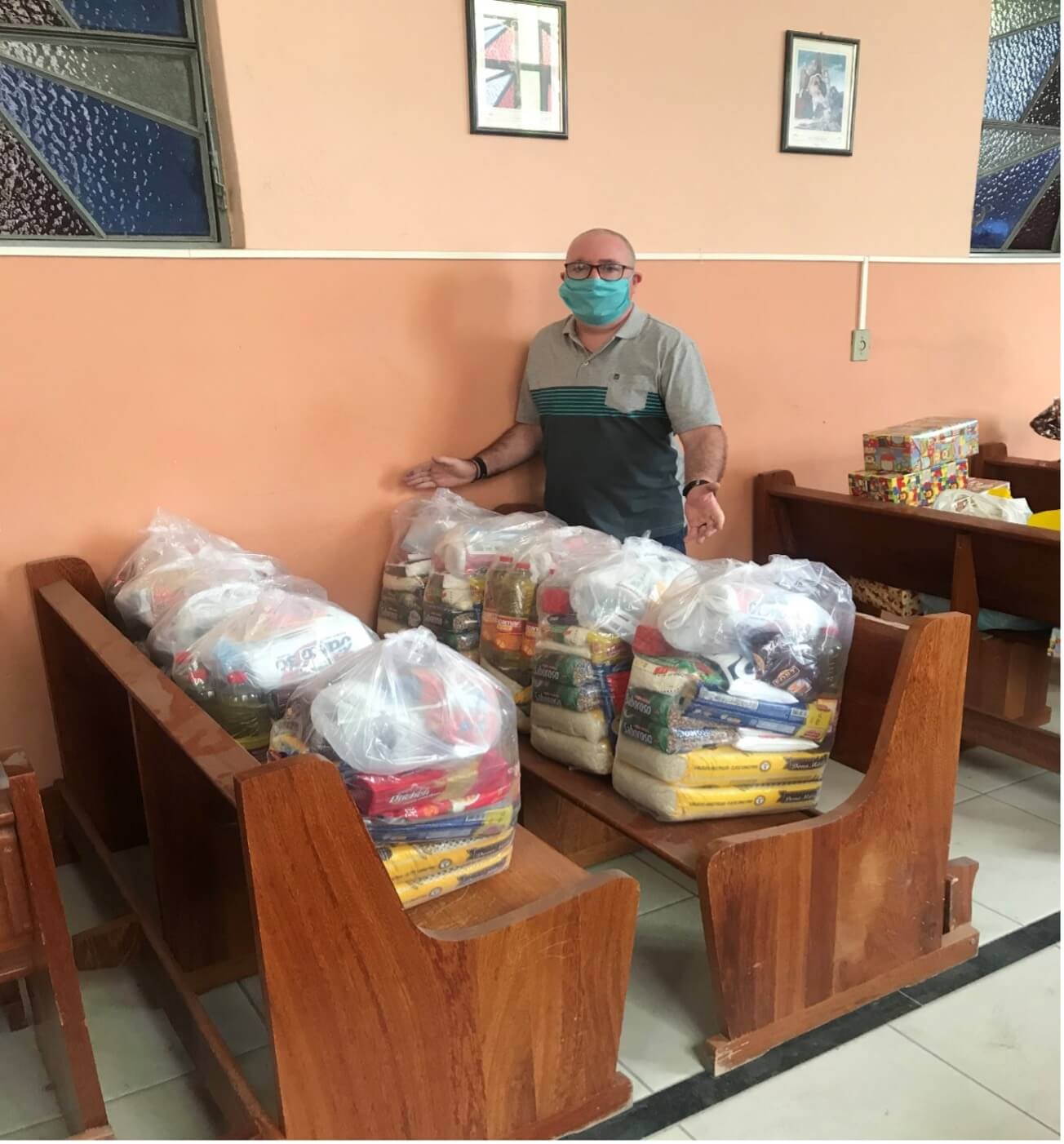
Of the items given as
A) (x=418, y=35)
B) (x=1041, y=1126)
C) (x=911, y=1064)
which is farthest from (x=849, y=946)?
(x=418, y=35)

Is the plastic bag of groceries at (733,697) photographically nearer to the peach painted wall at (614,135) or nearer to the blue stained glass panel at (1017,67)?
the peach painted wall at (614,135)

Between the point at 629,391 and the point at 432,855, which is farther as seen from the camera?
the point at 629,391

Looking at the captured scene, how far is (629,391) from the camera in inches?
98.0

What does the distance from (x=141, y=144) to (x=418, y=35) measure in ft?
2.24

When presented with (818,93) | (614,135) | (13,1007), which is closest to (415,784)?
(13,1007)

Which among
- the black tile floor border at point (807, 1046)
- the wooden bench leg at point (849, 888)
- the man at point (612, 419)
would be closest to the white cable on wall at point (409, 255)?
the man at point (612, 419)

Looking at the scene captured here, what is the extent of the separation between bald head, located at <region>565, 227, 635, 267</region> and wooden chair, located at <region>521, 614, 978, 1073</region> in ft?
3.53

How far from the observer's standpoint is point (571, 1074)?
1.47 metres

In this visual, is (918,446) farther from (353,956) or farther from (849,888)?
(353,956)

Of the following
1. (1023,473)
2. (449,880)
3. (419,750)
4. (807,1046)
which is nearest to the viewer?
(419,750)

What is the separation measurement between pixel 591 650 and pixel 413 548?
793mm

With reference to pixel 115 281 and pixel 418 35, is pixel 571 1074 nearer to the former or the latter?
pixel 115 281

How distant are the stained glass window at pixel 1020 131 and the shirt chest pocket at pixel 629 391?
1679 millimetres

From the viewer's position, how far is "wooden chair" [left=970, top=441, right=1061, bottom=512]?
329 centimetres
